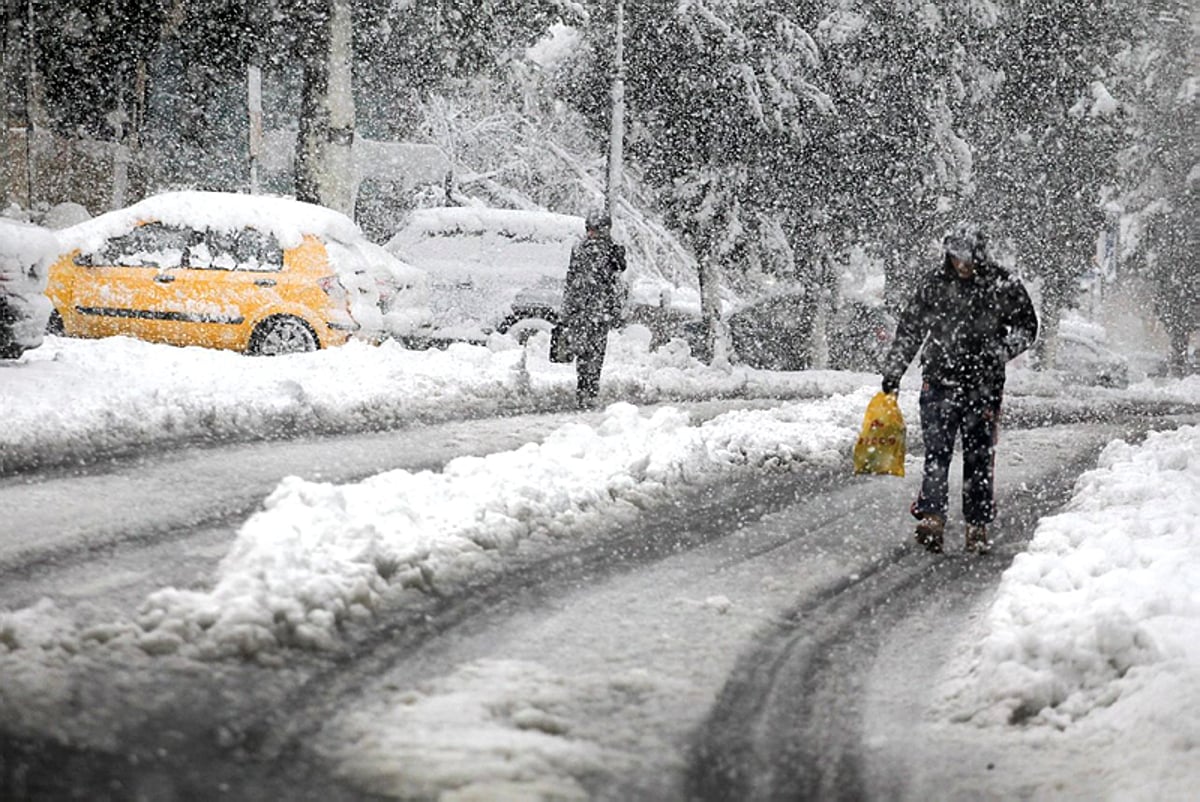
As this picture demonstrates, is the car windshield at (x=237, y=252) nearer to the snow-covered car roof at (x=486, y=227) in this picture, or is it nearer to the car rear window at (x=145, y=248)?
the car rear window at (x=145, y=248)

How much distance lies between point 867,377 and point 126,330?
10778mm

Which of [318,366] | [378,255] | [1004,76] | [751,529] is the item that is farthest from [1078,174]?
[751,529]

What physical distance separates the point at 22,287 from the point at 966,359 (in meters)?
7.31

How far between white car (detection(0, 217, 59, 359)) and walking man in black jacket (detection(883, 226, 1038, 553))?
6935 mm

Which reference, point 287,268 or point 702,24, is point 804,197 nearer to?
point 702,24

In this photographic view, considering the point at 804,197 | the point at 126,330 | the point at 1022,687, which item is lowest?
the point at 1022,687

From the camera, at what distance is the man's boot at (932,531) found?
6.86m

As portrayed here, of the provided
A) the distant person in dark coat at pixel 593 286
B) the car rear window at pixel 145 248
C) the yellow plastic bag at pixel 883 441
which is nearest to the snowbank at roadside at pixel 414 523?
the yellow plastic bag at pixel 883 441

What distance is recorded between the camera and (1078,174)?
25594 millimetres

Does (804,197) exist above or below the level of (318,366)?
above

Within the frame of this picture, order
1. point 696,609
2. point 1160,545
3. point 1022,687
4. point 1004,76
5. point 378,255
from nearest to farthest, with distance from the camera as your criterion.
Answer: point 1022,687, point 696,609, point 1160,545, point 378,255, point 1004,76

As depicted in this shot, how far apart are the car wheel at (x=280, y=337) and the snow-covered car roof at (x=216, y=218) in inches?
31.7

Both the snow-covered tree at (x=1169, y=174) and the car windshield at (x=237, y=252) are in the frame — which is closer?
the car windshield at (x=237, y=252)

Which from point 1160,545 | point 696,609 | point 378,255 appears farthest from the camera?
point 378,255
